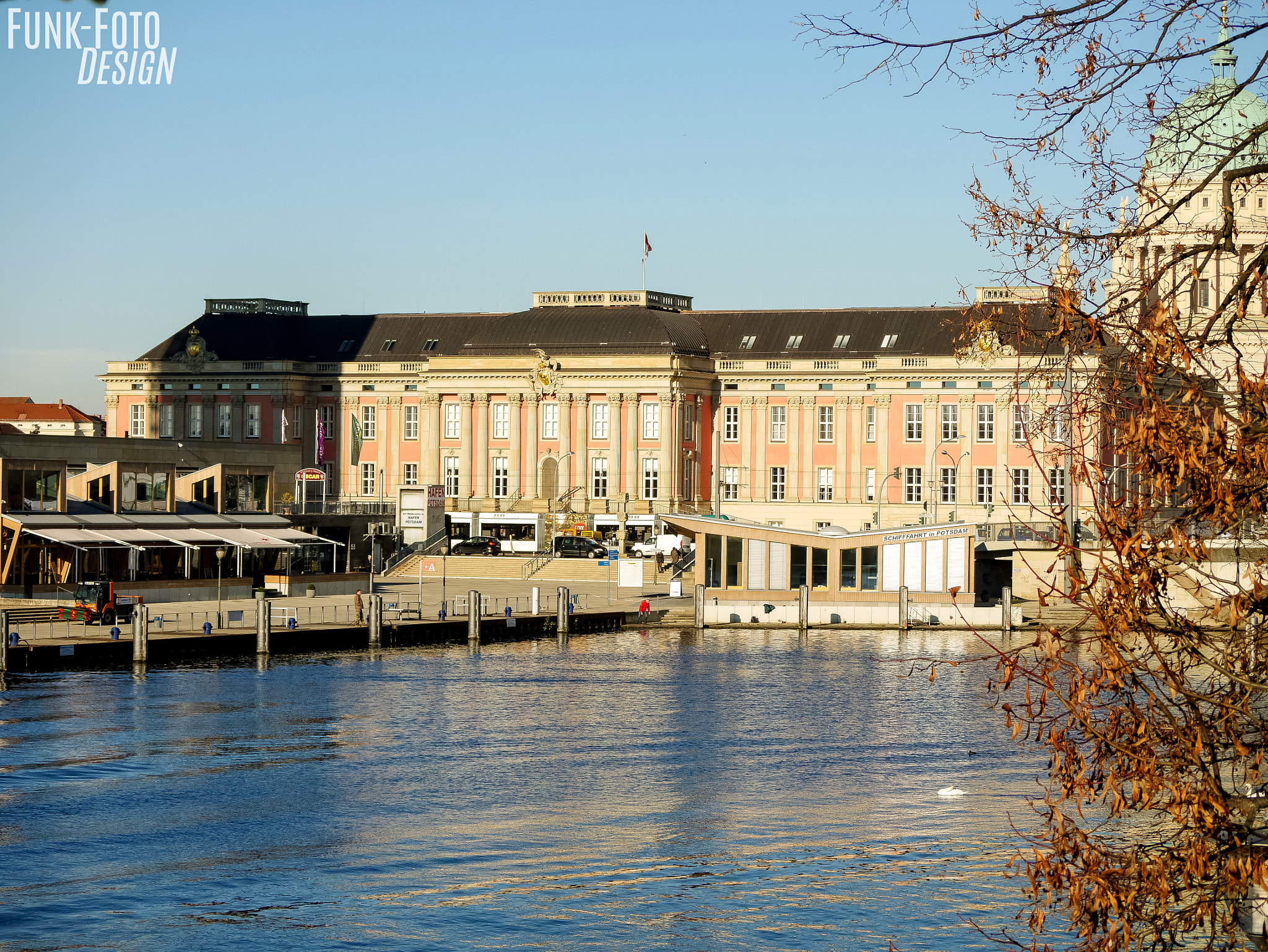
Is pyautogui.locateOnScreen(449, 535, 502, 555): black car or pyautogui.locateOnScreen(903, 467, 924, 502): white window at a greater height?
pyautogui.locateOnScreen(903, 467, 924, 502): white window

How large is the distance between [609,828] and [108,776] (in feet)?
48.2

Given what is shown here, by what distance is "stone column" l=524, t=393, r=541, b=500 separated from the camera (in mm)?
140500

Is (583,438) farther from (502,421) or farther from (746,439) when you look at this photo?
(746,439)

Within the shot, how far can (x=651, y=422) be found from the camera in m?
138

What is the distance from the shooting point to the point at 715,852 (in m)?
37.6

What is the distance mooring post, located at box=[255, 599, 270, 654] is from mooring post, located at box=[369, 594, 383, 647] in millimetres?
6087

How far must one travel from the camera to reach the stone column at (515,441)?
141 metres

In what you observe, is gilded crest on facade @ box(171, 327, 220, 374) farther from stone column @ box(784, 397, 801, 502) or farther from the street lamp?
the street lamp

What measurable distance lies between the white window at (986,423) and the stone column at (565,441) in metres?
34.1

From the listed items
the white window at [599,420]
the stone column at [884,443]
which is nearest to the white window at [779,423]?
the stone column at [884,443]

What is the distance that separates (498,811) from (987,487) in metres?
95.6

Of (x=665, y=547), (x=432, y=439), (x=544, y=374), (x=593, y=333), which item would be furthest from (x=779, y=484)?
(x=432, y=439)

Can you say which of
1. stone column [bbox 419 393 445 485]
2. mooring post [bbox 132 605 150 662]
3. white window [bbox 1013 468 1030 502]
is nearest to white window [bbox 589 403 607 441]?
stone column [bbox 419 393 445 485]

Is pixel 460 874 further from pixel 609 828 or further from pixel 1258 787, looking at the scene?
pixel 1258 787
